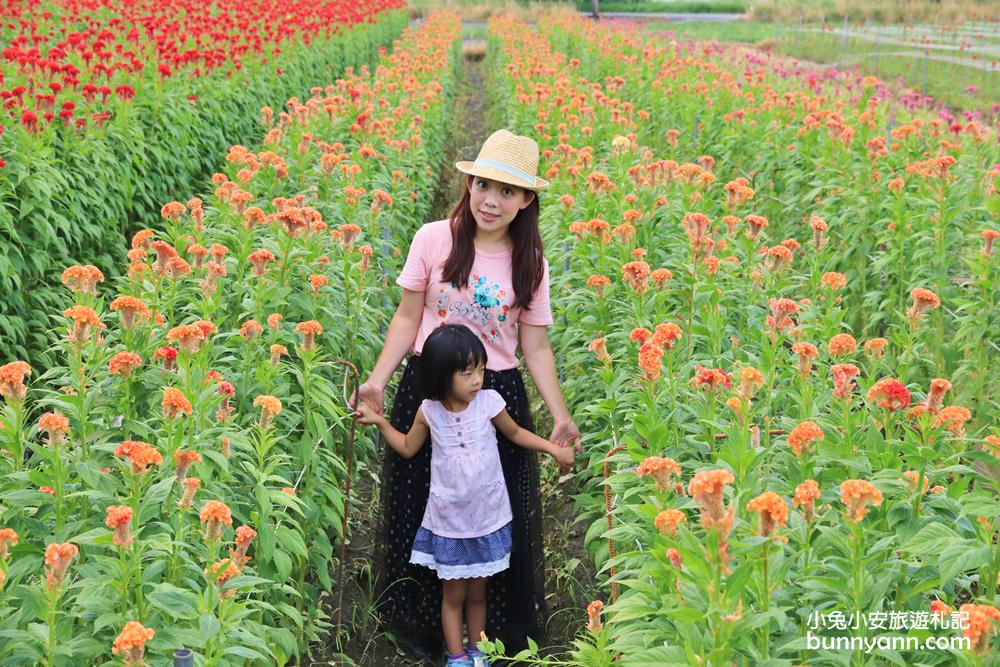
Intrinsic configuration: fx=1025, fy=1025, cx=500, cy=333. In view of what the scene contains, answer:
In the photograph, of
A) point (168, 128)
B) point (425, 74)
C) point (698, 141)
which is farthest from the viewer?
point (425, 74)

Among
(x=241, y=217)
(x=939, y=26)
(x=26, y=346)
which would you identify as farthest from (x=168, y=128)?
(x=939, y=26)

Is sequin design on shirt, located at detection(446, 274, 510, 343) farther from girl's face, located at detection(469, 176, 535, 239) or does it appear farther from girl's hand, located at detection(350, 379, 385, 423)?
girl's hand, located at detection(350, 379, 385, 423)

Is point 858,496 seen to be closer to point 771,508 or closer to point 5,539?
point 771,508

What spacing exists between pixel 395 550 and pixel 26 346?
3287 millimetres

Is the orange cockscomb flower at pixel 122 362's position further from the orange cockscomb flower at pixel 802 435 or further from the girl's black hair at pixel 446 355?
the orange cockscomb flower at pixel 802 435

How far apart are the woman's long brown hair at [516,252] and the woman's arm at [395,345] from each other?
0.19 m

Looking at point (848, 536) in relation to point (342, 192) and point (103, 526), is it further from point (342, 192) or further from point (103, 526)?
point (342, 192)

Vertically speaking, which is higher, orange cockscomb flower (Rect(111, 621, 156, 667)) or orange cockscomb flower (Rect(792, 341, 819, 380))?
orange cockscomb flower (Rect(792, 341, 819, 380))

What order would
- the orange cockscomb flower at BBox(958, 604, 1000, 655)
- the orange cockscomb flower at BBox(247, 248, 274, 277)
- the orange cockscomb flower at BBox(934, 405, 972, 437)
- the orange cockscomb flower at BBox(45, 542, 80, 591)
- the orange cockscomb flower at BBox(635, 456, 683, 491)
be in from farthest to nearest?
the orange cockscomb flower at BBox(247, 248, 274, 277)
the orange cockscomb flower at BBox(934, 405, 972, 437)
the orange cockscomb flower at BBox(635, 456, 683, 491)
the orange cockscomb flower at BBox(45, 542, 80, 591)
the orange cockscomb flower at BBox(958, 604, 1000, 655)

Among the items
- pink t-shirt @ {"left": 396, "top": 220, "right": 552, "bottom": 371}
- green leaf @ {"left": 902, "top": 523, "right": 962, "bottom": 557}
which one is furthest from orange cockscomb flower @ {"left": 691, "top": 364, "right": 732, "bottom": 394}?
pink t-shirt @ {"left": 396, "top": 220, "right": 552, "bottom": 371}

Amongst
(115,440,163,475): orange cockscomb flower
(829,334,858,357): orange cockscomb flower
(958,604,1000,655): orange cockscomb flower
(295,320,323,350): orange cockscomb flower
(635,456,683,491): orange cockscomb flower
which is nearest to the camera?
(958,604,1000,655): orange cockscomb flower

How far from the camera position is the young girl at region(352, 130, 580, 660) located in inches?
152

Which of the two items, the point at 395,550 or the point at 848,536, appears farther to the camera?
the point at 395,550

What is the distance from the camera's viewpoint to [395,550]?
13.4 feet
